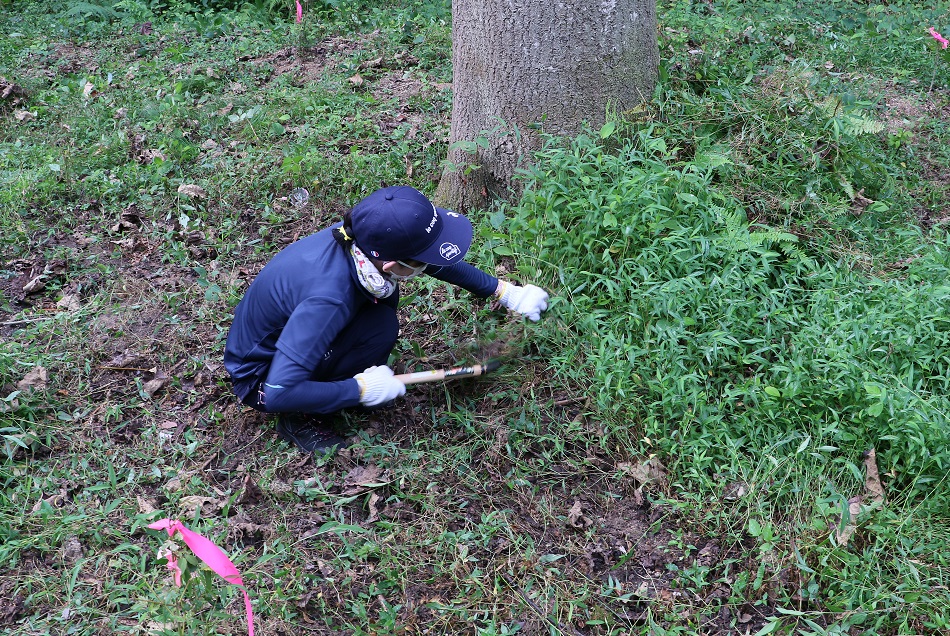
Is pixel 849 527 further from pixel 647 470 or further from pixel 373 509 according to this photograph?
pixel 373 509

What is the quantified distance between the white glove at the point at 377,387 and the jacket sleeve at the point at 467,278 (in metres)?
0.53

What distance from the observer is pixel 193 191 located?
4.83 meters

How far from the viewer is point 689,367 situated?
129 inches

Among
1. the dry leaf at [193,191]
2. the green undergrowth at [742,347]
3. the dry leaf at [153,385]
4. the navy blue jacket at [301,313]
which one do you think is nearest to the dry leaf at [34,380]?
the dry leaf at [153,385]

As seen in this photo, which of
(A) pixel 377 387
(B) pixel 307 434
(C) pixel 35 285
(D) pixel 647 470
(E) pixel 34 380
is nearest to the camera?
(D) pixel 647 470

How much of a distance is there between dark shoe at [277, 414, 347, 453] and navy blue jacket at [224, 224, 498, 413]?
0.25 meters

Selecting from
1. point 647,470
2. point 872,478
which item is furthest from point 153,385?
point 872,478

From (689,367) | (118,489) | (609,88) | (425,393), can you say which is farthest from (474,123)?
(118,489)

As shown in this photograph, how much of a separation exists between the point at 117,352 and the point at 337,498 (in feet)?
5.38

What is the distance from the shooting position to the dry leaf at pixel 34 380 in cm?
357

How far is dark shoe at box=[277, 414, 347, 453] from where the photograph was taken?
332 centimetres

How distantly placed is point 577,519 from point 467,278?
1.20 metres

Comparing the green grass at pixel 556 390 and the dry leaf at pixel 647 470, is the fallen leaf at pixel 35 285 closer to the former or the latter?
the green grass at pixel 556 390

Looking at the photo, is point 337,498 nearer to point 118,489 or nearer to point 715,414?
point 118,489
